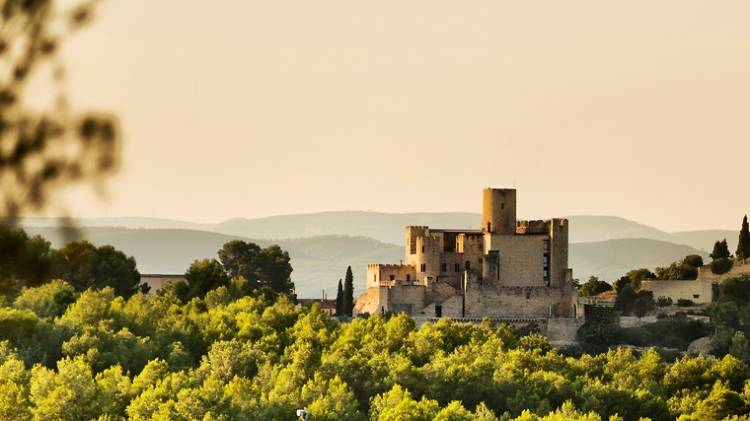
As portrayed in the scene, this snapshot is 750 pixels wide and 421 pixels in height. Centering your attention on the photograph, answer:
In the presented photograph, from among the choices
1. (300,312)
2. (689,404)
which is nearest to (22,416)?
(689,404)

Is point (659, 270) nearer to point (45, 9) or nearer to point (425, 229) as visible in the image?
point (425, 229)

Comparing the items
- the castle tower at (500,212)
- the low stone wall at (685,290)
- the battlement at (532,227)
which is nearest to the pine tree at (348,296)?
the castle tower at (500,212)

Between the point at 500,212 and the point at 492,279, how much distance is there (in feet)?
15.8

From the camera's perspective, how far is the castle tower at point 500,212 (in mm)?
118312

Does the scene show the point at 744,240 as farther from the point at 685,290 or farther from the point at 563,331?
the point at 563,331

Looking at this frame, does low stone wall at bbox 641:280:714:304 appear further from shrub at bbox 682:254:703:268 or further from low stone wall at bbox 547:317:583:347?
shrub at bbox 682:254:703:268

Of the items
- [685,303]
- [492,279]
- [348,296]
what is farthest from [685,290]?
[348,296]

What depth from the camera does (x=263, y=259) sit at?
14288 cm

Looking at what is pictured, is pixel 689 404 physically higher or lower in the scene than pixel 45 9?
lower

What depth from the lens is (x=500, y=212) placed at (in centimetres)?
11869

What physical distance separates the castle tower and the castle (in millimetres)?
58

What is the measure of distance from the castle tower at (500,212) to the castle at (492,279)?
0.06 meters

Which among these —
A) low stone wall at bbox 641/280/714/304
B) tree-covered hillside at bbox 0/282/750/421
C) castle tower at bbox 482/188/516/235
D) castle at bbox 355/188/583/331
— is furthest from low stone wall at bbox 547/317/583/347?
castle tower at bbox 482/188/516/235

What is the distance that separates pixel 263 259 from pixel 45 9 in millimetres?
132027
